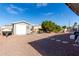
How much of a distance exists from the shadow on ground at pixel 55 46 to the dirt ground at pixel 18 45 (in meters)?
0.08

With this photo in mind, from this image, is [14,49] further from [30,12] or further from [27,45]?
[30,12]

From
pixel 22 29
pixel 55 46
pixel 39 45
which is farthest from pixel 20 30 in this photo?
pixel 55 46

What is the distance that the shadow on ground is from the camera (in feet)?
19.3

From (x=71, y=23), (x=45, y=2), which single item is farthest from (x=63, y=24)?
(x=45, y=2)

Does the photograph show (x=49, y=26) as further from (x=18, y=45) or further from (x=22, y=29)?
(x=18, y=45)

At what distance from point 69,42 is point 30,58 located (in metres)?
0.80

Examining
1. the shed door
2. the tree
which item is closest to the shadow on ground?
the tree

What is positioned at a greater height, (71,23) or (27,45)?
→ (71,23)

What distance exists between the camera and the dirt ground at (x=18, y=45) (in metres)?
5.84

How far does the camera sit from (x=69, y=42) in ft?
19.8

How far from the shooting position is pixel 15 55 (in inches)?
229

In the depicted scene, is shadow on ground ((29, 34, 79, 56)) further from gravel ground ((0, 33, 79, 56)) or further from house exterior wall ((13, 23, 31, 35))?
house exterior wall ((13, 23, 31, 35))

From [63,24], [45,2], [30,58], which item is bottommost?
[30,58]

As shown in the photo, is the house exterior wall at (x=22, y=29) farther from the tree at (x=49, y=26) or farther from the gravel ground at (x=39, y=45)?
the tree at (x=49, y=26)
